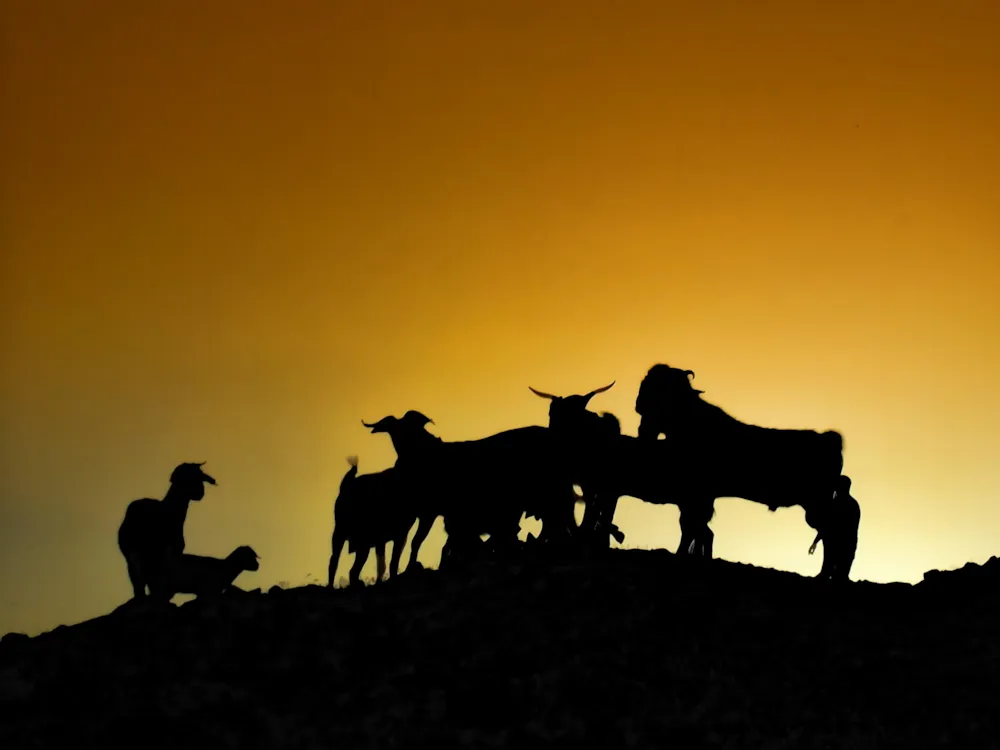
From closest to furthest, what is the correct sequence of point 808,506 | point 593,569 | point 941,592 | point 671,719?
1. point 671,719
2. point 593,569
3. point 941,592
4. point 808,506

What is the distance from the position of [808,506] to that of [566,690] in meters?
6.01

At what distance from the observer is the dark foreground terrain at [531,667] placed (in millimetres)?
13922

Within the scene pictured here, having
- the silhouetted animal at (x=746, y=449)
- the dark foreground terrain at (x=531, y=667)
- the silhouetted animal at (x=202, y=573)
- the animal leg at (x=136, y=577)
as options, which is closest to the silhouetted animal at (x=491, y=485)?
the silhouetted animal at (x=746, y=449)

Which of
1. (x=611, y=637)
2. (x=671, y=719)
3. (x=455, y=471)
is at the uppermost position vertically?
(x=455, y=471)

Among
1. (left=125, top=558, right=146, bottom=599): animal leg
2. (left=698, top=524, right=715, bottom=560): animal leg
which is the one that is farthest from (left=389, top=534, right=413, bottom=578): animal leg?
(left=698, top=524, right=715, bottom=560): animal leg

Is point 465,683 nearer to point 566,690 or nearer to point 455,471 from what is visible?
point 566,690

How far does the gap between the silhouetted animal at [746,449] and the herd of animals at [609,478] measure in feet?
0.04

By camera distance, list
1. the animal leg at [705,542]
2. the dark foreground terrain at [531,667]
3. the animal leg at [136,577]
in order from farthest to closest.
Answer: the animal leg at [136,577], the animal leg at [705,542], the dark foreground terrain at [531,667]

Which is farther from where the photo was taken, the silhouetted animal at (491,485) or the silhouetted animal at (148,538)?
the silhouetted animal at (148,538)

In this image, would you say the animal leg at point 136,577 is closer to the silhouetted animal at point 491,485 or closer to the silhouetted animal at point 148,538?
the silhouetted animal at point 148,538

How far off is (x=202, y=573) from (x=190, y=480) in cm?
136

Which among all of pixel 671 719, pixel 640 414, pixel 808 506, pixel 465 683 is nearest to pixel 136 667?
pixel 465 683

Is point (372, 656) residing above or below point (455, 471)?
below

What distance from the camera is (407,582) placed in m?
17.2
